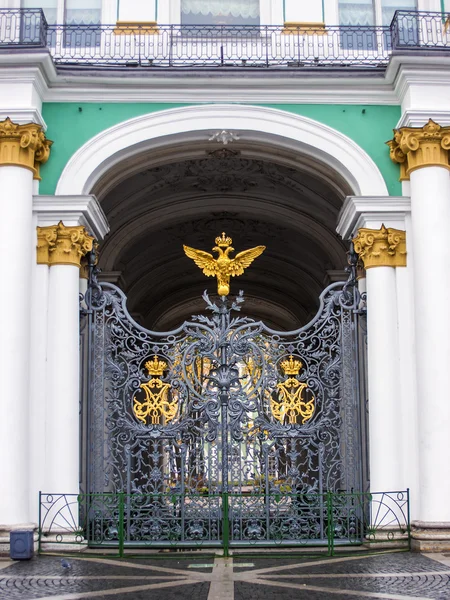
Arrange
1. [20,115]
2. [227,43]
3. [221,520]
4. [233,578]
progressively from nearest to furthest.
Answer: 1. [233,578]
2. [221,520]
3. [20,115]
4. [227,43]

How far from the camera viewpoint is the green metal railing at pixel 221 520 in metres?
12.9

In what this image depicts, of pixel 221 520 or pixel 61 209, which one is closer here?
pixel 221 520

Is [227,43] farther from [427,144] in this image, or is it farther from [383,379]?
[383,379]

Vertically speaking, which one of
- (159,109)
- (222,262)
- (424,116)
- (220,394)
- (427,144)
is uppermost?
(159,109)

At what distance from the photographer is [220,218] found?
21.0 metres

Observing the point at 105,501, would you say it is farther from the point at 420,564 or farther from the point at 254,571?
the point at 420,564

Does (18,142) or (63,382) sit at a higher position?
(18,142)

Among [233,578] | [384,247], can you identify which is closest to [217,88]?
[384,247]

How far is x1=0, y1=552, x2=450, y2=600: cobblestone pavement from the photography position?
9211 mm

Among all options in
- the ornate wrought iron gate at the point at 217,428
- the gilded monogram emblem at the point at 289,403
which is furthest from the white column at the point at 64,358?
the gilded monogram emblem at the point at 289,403

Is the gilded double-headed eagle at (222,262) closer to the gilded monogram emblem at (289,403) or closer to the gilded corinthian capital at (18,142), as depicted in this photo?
the gilded monogram emblem at (289,403)

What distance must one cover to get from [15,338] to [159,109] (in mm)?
4162

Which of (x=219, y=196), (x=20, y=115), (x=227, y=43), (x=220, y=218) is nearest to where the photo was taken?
(x=20, y=115)

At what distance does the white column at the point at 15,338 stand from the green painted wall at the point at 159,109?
87cm
